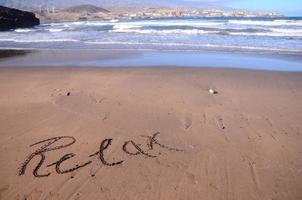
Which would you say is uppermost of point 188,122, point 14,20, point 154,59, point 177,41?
point 188,122

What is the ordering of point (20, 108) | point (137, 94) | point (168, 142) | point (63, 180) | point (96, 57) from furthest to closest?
1. point (96, 57)
2. point (137, 94)
3. point (20, 108)
4. point (168, 142)
5. point (63, 180)

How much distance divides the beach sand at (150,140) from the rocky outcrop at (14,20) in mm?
30640

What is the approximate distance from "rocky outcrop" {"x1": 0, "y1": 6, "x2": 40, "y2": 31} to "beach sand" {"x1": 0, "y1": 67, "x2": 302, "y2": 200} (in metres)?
30.6

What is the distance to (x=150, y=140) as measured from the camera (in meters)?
4.91

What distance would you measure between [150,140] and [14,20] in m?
37.1

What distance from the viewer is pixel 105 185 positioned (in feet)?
12.4

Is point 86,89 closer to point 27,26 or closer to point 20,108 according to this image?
point 20,108

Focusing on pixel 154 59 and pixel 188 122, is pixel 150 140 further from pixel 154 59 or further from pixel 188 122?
pixel 154 59

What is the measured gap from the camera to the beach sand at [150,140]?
3748 mm

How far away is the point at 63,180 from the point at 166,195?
1.12m

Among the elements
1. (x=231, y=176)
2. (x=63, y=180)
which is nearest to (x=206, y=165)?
(x=231, y=176)

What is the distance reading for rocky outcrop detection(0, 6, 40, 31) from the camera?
118 feet

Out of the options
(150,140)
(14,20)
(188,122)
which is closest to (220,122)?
(188,122)

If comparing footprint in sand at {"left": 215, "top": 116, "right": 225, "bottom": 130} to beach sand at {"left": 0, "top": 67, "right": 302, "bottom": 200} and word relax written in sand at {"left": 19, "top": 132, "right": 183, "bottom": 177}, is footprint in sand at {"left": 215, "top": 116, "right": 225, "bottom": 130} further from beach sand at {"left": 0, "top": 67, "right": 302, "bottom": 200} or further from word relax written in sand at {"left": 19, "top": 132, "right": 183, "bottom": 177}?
word relax written in sand at {"left": 19, "top": 132, "right": 183, "bottom": 177}
